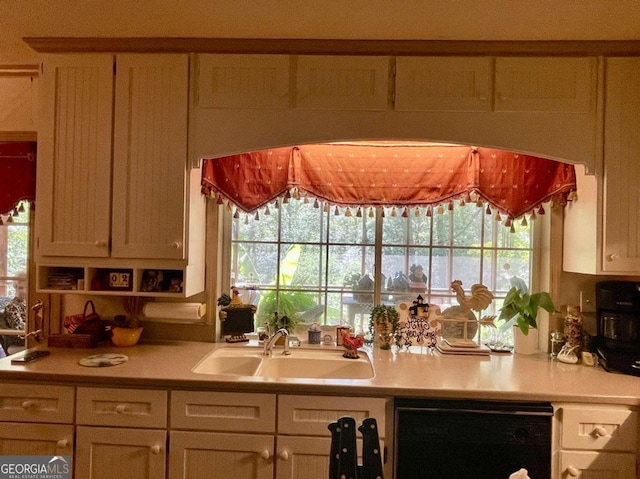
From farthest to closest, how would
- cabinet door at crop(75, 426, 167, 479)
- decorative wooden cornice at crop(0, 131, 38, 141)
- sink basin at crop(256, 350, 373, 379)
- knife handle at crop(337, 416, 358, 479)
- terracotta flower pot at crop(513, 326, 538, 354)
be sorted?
1. decorative wooden cornice at crop(0, 131, 38, 141)
2. terracotta flower pot at crop(513, 326, 538, 354)
3. sink basin at crop(256, 350, 373, 379)
4. cabinet door at crop(75, 426, 167, 479)
5. knife handle at crop(337, 416, 358, 479)

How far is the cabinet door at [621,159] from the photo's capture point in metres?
Answer: 1.94

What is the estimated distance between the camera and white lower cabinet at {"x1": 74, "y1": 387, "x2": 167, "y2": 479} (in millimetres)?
1785

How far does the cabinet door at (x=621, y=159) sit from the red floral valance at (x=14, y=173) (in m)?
3.06

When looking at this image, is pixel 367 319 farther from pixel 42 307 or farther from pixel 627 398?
pixel 42 307

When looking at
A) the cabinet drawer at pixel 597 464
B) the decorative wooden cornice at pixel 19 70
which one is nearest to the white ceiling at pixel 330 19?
the decorative wooden cornice at pixel 19 70

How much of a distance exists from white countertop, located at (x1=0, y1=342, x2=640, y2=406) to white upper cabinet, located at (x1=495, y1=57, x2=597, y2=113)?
1244 millimetres

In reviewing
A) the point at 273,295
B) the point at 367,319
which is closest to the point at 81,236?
the point at 273,295

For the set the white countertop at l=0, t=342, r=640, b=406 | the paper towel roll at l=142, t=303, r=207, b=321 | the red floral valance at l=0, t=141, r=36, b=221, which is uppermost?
the red floral valance at l=0, t=141, r=36, b=221

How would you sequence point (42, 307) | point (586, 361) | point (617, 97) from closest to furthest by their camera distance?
point (617, 97) < point (586, 361) < point (42, 307)

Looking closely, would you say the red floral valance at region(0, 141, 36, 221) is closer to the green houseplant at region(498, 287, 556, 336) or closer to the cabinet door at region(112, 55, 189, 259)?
the cabinet door at region(112, 55, 189, 259)

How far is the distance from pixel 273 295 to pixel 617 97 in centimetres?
206

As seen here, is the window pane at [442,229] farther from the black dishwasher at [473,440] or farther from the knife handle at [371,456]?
the knife handle at [371,456]

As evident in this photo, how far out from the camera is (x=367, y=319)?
2543 mm

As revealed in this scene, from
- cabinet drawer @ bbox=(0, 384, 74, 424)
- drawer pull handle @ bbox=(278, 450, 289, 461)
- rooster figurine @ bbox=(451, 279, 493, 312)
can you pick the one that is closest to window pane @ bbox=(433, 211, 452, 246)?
rooster figurine @ bbox=(451, 279, 493, 312)
